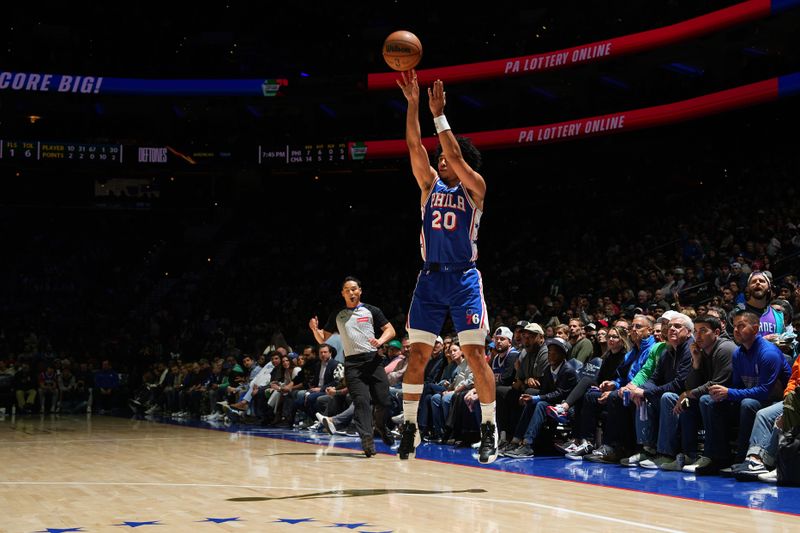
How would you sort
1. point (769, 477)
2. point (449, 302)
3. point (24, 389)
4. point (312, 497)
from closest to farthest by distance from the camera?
point (312, 497) < point (449, 302) < point (769, 477) < point (24, 389)

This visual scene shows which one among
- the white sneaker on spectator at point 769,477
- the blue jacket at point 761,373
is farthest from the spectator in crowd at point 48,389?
the white sneaker on spectator at point 769,477

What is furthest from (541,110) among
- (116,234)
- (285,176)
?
(116,234)

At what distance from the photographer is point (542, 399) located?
9.43 m

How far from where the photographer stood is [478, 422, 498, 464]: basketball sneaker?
243 inches

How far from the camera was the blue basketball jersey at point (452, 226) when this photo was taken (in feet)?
20.6

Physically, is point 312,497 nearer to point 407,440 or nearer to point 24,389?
point 407,440

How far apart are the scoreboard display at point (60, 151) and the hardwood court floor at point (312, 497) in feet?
64.3

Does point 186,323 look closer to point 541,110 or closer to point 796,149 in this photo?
point 541,110

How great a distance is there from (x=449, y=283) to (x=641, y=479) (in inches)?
97.8

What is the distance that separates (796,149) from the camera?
21.2 m

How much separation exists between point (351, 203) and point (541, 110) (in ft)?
25.5

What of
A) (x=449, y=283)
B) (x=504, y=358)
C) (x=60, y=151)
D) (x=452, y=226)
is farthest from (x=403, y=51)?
(x=60, y=151)

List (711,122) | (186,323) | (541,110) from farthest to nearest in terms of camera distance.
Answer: (541,110)
(186,323)
(711,122)

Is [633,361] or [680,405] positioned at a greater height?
[633,361]
